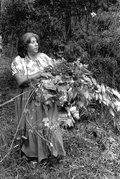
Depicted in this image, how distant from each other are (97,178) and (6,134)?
1.35 metres

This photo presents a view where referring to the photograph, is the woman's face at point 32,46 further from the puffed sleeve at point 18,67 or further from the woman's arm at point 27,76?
the woman's arm at point 27,76

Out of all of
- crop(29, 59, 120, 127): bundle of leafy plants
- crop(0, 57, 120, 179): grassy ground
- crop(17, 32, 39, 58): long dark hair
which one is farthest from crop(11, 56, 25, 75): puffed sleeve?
crop(0, 57, 120, 179): grassy ground

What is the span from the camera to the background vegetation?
2738 mm

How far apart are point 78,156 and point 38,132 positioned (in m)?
0.86

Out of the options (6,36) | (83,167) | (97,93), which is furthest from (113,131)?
(6,36)

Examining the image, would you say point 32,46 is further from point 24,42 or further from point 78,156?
point 78,156

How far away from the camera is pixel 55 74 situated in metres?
2.14

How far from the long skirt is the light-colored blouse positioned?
0.62 ft

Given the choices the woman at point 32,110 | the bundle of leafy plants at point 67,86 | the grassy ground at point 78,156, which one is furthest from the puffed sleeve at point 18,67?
the grassy ground at point 78,156

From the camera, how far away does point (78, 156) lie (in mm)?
2990

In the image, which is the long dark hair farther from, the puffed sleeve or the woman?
the puffed sleeve

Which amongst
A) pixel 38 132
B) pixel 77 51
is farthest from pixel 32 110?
pixel 77 51

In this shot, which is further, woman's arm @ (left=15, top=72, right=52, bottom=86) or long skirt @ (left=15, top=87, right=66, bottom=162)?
long skirt @ (left=15, top=87, right=66, bottom=162)

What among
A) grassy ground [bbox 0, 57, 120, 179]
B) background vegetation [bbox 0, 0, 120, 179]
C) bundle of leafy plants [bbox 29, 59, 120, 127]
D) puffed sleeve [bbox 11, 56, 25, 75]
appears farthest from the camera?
background vegetation [bbox 0, 0, 120, 179]
